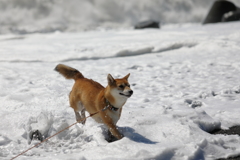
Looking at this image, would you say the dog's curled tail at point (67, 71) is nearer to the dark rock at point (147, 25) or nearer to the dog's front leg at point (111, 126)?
the dog's front leg at point (111, 126)

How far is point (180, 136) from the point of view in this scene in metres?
3.33

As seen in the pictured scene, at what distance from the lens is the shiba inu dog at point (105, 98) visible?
10.5ft

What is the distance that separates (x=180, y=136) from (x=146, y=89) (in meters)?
2.45

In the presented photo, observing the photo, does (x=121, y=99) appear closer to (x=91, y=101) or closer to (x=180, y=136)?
(x=91, y=101)

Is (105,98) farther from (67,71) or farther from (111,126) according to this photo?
(67,71)

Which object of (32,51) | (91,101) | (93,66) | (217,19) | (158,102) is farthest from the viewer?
(217,19)

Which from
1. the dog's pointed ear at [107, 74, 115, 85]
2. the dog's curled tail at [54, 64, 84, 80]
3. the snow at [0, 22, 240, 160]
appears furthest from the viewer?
the dog's curled tail at [54, 64, 84, 80]

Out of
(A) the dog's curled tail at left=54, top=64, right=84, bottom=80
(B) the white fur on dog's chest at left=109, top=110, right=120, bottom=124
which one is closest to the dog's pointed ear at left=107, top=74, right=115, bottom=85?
(B) the white fur on dog's chest at left=109, top=110, right=120, bottom=124

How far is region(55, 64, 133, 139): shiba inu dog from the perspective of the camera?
319 centimetres

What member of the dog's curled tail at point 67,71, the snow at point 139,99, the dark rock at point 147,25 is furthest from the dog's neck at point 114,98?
the dark rock at point 147,25

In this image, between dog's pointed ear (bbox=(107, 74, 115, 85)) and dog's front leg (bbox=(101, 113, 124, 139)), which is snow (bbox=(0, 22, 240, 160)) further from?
dog's pointed ear (bbox=(107, 74, 115, 85))

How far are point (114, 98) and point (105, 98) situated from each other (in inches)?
5.6

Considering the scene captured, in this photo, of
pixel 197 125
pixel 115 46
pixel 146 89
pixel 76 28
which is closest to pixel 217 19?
Result: pixel 115 46

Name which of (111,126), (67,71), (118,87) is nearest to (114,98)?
(118,87)
